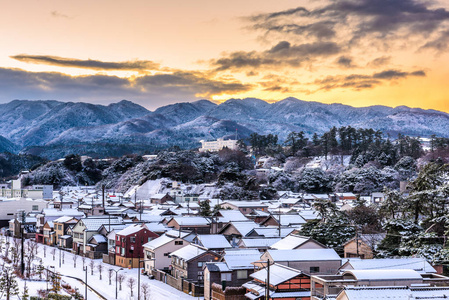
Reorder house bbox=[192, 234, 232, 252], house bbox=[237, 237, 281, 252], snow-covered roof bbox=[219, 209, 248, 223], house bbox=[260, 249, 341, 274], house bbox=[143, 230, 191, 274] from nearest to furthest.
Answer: house bbox=[260, 249, 341, 274] → house bbox=[192, 234, 232, 252] → house bbox=[237, 237, 281, 252] → house bbox=[143, 230, 191, 274] → snow-covered roof bbox=[219, 209, 248, 223]

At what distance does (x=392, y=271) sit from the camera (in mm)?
22547

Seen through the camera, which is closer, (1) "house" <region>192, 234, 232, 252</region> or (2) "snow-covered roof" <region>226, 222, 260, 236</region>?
(1) "house" <region>192, 234, 232, 252</region>

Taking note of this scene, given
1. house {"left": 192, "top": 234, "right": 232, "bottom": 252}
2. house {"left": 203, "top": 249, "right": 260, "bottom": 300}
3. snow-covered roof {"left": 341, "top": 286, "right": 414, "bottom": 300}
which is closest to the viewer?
snow-covered roof {"left": 341, "top": 286, "right": 414, "bottom": 300}

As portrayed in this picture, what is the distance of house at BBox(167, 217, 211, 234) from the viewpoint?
47250 mm

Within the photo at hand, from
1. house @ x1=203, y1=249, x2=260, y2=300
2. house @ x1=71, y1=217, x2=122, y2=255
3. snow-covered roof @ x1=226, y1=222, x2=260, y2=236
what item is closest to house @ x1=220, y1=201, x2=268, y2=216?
house @ x1=71, y1=217, x2=122, y2=255

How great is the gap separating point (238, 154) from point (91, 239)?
232 ft

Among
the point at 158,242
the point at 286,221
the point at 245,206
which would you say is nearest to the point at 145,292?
the point at 158,242

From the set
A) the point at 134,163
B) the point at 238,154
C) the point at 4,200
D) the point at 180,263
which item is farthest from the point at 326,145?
the point at 180,263

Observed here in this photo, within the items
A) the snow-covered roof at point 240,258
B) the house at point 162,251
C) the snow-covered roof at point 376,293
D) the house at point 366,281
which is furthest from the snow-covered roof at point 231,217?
the snow-covered roof at point 376,293

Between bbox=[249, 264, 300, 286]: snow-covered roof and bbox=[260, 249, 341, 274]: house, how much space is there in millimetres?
907

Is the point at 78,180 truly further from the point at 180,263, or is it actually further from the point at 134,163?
the point at 180,263

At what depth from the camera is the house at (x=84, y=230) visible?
4746 cm

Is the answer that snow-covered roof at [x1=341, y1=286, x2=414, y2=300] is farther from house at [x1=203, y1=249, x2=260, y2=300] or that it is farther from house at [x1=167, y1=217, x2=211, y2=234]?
house at [x1=167, y1=217, x2=211, y2=234]

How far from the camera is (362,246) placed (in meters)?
33.7
